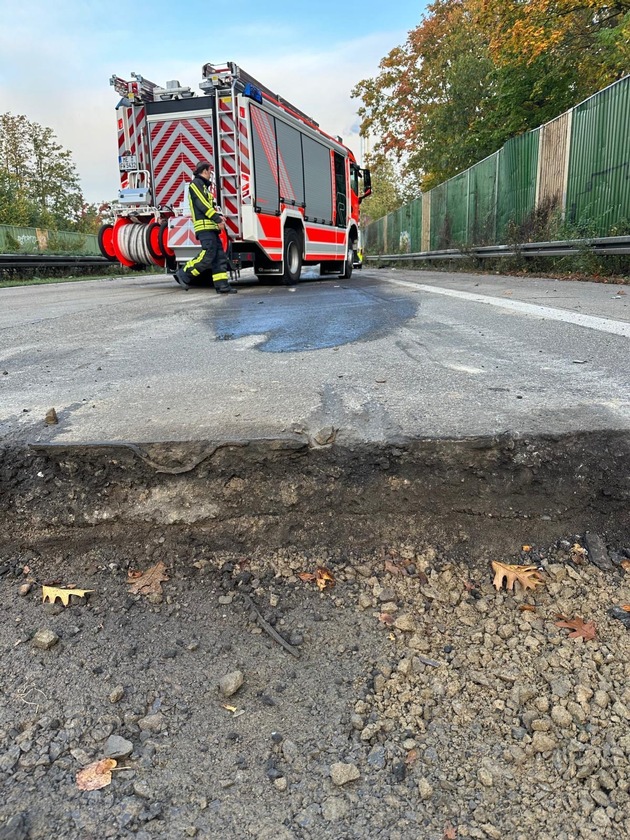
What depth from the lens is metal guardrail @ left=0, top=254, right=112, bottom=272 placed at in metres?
16.9

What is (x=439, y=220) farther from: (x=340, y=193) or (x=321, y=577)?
(x=321, y=577)

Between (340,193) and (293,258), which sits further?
(340,193)

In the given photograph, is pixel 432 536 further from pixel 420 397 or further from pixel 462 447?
pixel 420 397

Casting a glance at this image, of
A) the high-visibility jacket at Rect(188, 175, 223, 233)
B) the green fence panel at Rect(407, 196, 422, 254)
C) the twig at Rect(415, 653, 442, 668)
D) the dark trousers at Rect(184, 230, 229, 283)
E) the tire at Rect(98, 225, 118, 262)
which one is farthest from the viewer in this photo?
the green fence panel at Rect(407, 196, 422, 254)

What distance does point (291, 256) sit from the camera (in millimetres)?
10930

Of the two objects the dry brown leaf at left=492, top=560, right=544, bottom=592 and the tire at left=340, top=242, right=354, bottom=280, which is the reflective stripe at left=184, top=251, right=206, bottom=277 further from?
the dry brown leaf at left=492, top=560, right=544, bottom=592

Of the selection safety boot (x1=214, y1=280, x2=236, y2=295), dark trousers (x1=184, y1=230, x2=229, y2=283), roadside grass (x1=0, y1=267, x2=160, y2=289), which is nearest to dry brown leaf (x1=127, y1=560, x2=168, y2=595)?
safety boot (x1=214, y1=280, x2=236, y2=295)

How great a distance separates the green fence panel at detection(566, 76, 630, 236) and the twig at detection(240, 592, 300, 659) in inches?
379

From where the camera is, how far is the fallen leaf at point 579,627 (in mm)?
1549

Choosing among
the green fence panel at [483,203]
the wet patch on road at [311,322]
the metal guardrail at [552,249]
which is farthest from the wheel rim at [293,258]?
the green fence panel at [483,203]

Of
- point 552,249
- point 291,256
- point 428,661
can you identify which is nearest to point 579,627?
point 428,661

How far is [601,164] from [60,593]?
11.5 m

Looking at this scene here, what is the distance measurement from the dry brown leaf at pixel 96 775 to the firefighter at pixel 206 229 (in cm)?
816

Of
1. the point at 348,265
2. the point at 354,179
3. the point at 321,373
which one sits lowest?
the point at 321,373
